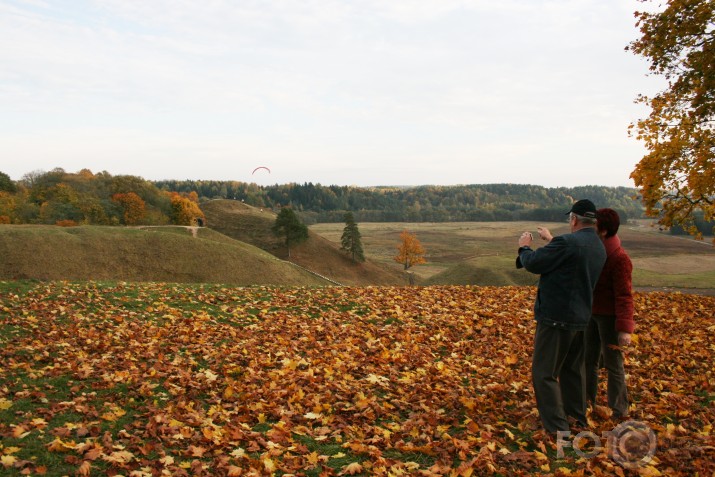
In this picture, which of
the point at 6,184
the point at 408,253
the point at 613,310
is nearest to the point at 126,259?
the point at 613,310

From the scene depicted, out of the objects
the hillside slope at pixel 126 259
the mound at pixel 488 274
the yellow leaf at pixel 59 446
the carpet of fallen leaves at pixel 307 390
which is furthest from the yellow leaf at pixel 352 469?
the mound at pixel 488 274

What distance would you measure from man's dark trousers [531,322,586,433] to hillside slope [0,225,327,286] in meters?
32.8

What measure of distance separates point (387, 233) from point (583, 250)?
6515 inches

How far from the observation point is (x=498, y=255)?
72188 millimetres

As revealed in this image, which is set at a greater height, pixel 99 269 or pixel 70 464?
pixel 70 464

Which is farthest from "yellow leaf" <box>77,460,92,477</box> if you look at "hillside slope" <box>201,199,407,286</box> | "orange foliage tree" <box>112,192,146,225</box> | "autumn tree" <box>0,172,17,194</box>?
"autumn tree" <box>0,172,17,194</box>

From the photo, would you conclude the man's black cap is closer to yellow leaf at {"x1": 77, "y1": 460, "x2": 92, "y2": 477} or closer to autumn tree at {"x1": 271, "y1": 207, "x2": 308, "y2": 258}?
yellow leaf at {"x1": 77, "y1": 460, "x2": 92, "y2": 477}

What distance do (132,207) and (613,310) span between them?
293ft

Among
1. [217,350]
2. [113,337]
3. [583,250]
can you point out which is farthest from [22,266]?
[583,250]

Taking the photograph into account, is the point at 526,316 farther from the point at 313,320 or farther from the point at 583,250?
the point at 583,250

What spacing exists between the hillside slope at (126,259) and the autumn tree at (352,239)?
129ft

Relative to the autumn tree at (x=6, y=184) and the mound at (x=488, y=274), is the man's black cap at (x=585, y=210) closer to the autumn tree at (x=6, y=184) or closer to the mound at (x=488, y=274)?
the mound at (x=488, y=274)

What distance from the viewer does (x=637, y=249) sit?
10425 cm

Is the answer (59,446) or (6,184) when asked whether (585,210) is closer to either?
(59,446)
